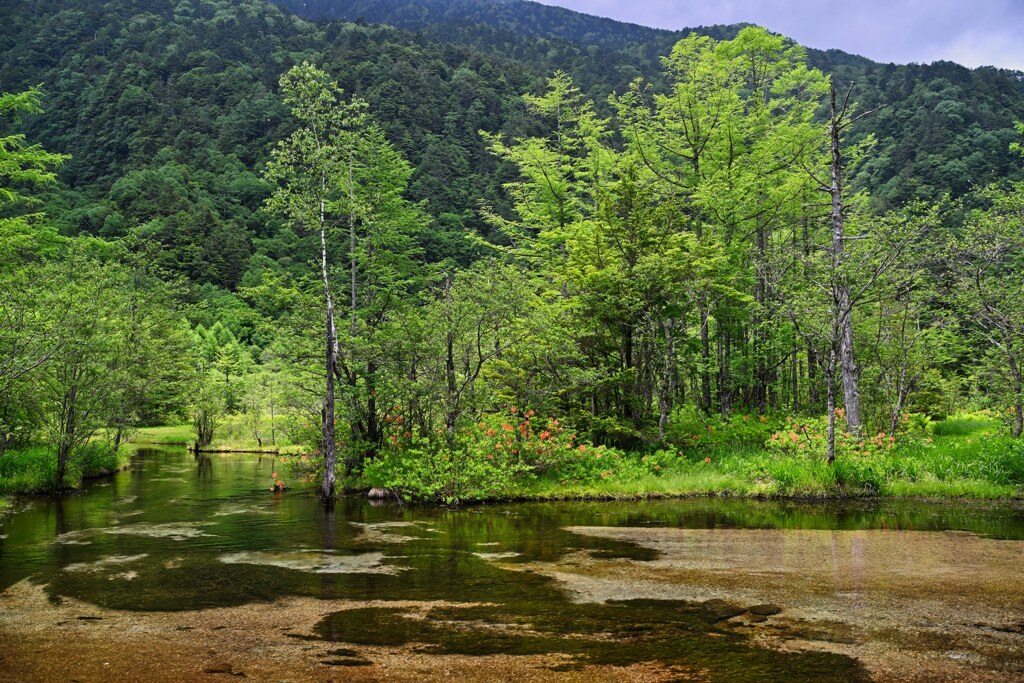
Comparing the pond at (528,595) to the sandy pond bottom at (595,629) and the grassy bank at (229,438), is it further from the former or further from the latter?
the grassy bank at (229,438)

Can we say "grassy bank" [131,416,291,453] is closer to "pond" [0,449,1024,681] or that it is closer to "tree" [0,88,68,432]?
"tree" [0,88,68,432]

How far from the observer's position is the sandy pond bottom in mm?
6074

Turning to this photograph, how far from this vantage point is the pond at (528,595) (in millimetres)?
6246

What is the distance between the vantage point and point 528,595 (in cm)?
867

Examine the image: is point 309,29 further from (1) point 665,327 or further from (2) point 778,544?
(2) point 778,544

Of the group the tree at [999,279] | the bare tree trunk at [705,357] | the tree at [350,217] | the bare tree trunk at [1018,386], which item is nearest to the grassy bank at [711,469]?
the bare tree trunk at [1018,386]

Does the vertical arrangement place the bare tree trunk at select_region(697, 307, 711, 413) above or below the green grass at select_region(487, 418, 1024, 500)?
above

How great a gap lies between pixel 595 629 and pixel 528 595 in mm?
1590

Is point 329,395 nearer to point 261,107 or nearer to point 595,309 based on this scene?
point 595,309

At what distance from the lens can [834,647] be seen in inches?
255

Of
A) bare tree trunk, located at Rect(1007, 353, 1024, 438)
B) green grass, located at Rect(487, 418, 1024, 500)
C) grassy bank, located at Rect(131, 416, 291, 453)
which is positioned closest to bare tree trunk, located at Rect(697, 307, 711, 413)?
green grass, located at Rect(487, 418, 1024, 500)

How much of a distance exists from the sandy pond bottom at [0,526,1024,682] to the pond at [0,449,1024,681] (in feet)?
0.11

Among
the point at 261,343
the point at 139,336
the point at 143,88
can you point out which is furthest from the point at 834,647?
the point at 143,88

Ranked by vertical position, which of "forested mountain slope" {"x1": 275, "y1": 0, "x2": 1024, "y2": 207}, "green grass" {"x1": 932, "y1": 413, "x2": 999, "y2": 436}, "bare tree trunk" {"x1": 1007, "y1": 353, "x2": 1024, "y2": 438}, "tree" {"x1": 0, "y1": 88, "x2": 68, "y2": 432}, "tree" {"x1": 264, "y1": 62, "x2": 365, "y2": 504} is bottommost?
"green grass" {"x1": 932, "y1": 413, "x2": 999, "y2": 436}
